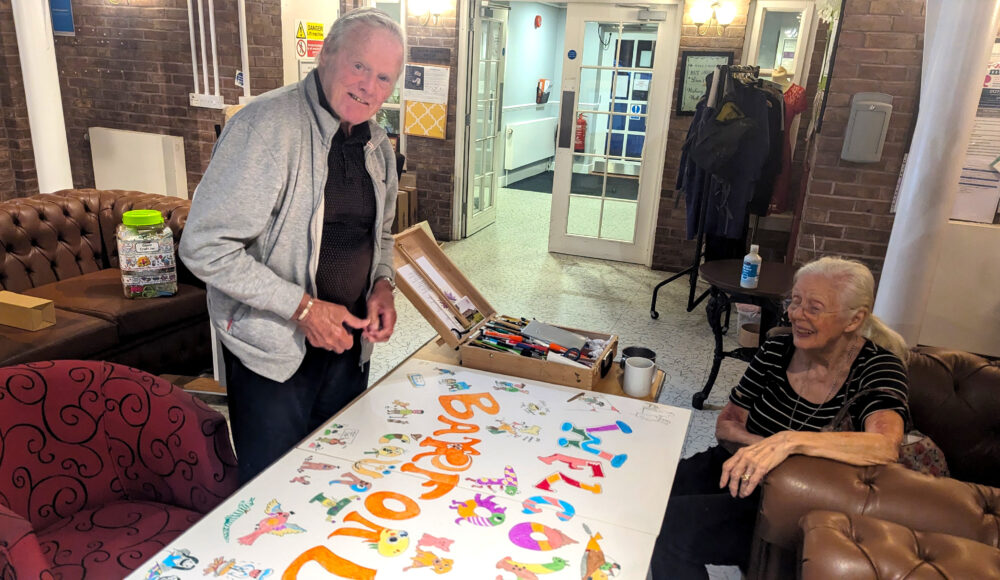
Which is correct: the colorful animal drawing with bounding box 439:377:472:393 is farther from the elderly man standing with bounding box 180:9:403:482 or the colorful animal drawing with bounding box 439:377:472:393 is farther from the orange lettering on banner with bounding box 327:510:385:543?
the orange lettering on banner with bounding box 327:510:385:543

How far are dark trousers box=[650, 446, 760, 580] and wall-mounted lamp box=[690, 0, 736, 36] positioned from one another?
406 cm

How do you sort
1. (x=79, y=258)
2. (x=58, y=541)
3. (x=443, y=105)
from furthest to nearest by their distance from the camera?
(x=443, y=105) < (x=79, y=258) < (x=58, y=541)

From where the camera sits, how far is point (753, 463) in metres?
1.55

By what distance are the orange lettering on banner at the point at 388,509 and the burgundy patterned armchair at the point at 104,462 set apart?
1.77ft

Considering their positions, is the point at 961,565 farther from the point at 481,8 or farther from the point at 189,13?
the point at 189,13

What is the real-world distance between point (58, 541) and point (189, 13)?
16.4 feet

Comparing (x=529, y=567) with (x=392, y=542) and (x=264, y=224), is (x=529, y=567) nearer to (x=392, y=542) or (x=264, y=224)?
(x=392, y=542)

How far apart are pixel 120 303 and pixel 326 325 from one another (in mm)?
1910

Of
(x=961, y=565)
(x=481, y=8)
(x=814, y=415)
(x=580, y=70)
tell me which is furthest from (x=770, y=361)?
(x=481, y=8)

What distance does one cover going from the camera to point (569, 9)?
5.32m

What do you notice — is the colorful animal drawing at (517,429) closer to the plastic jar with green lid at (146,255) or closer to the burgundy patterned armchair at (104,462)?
the burgundy patterned armchair at (104,462)

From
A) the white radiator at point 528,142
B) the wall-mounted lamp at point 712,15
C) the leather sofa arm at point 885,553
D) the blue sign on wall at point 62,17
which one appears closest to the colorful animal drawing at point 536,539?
the leather sofa arm at point 885,553

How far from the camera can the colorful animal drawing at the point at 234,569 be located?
3.81 ft

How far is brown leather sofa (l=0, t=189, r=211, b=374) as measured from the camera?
2797mm
